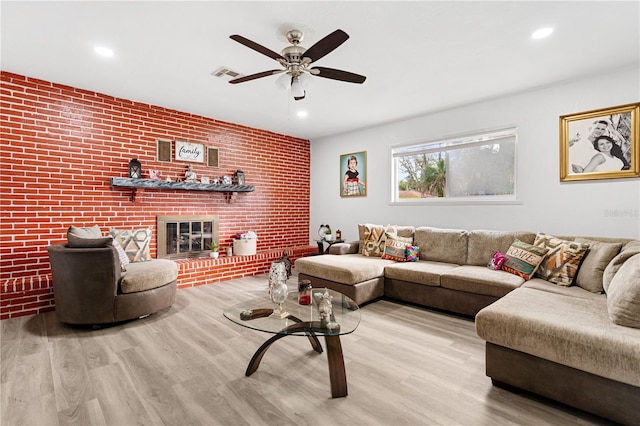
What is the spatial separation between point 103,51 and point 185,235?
2483mm

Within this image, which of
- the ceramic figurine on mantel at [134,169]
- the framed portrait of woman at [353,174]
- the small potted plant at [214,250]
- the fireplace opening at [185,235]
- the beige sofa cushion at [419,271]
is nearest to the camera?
the beige sofa cushion at [419,271]

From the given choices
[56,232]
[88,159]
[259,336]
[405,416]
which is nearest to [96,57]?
[88,159]

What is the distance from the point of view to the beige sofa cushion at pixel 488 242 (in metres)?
3.36

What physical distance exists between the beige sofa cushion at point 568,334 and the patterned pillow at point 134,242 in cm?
348

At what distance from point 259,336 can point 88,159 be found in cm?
295

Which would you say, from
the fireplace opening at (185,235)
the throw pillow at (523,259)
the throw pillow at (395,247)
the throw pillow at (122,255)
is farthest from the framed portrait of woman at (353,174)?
the throw pillow at (122,255)

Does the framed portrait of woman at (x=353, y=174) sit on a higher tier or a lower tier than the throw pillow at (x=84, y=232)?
higher

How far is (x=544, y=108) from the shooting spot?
11.3ft

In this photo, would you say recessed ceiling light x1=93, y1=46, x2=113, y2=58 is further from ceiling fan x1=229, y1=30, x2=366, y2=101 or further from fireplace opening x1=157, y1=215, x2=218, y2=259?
fireplace opening x1=157, y1=215, x2=218, y2=259

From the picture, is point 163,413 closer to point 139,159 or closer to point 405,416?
point 405,416

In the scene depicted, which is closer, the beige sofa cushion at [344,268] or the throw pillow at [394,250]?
the beige sofa cushion at [344,268]

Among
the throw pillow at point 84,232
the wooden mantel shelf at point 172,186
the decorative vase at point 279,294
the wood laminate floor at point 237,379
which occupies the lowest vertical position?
the wood laminate floor at point 237,379

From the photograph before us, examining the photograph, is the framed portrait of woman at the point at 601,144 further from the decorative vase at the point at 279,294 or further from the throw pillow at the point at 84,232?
the throw pillow at the point at 84,232

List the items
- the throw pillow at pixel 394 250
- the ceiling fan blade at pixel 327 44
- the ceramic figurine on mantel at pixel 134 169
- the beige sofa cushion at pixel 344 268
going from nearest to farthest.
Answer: the ceiling fan blade at pixel 327 44 → the beige sofa cushion at pixel 344 268 → the ceramic figurine on mantel at pixel 134 169 → the throw pillow at pixel 394 250
